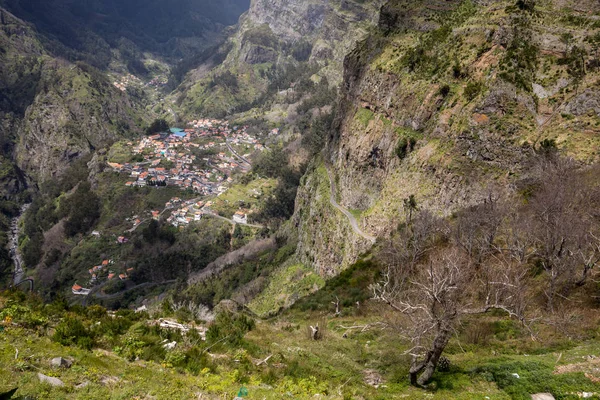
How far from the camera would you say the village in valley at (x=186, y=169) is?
94062 millimetres

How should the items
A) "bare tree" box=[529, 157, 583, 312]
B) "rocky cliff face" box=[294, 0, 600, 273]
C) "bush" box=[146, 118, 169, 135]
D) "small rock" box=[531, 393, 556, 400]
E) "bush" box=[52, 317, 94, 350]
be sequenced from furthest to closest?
"bush" box=[146, 118, 169, 135] < "rocky cliff face" box=[294, 0, 600, 273] < "bare tree" box=[529, 157, 583, 312] < "bush" box=[52, 317, 94, 350] < "small rock" box=[531, 393, 556, 400]

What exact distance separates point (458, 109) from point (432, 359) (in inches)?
1215

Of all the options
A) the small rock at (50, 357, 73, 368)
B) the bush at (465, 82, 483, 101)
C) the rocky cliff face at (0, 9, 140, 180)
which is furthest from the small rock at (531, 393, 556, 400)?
the rocky cliff face at (0, 9, 140, 180)

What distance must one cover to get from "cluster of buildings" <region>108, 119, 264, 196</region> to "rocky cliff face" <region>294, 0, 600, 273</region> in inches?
Result: 2818

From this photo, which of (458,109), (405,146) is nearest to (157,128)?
(405,146)

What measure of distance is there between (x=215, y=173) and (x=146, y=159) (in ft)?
85.7

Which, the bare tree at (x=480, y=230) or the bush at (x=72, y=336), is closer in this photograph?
the bush at (x=72, y=336)

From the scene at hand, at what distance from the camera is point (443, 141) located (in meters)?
36.0

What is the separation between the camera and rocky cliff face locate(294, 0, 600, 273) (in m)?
30.5

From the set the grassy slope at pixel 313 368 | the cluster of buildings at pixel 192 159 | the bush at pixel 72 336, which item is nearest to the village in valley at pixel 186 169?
the cluster of buildings at pixel 192 159

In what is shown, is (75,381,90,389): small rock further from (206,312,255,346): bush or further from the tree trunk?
the tree trunk

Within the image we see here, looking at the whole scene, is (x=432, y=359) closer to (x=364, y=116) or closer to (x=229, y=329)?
(x=229, y=329)

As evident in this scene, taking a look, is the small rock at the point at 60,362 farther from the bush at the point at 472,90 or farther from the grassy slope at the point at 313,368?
the bush at the point at 472,90

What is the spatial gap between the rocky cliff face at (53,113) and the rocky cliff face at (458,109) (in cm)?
14195
